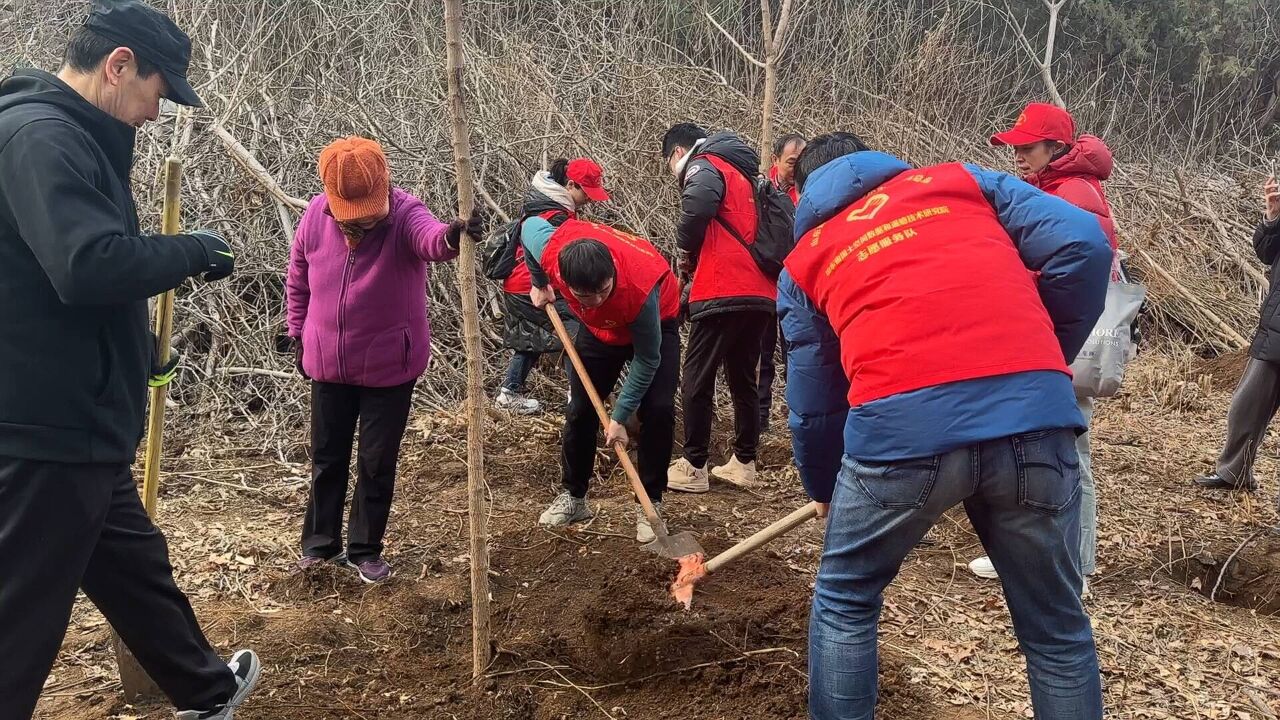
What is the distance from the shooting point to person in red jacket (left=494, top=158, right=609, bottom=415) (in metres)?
3.93

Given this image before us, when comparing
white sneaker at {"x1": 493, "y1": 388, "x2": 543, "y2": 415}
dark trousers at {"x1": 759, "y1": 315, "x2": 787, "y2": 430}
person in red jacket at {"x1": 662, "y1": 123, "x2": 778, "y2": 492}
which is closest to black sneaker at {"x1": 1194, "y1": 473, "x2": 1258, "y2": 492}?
dark trousers at {"x1": 759, "y1": 315, "x2": 787, "y2": 430}

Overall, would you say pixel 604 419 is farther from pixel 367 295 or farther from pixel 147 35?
pixel 147 35

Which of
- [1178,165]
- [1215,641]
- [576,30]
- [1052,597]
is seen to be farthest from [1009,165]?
[1052,597]

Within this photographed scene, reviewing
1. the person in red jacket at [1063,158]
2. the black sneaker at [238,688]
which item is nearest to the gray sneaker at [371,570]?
the black sneaker at [238,688]

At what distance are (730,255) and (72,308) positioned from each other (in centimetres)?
302

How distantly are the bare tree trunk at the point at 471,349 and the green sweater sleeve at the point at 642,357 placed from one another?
104cm

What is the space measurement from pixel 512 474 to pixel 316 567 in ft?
4.71

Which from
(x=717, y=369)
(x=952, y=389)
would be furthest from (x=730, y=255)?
(x=952, y=389)

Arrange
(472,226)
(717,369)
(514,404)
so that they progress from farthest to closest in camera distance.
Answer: (514,404) → (717,369) → (472,226)

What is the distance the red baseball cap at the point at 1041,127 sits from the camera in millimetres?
3270

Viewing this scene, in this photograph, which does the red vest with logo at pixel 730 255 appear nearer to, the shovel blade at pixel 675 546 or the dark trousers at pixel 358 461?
the shovel blade at pixel 675 546

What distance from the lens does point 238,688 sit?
7.84 feet

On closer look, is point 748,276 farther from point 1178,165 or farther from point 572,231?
point 1178,165

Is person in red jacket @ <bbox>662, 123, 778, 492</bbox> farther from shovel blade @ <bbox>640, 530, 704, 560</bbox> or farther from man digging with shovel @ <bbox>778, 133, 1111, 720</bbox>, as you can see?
man digging with shovel @ <bbox>778, 133, 1111, 720</bbox>
